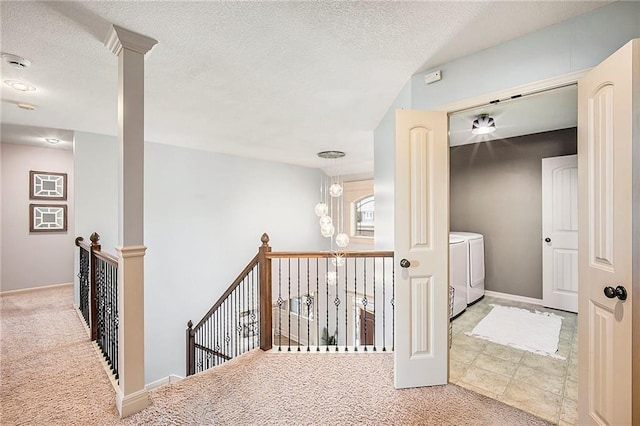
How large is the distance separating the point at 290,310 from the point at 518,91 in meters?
5.27

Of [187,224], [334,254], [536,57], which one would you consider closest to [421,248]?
[334,254]

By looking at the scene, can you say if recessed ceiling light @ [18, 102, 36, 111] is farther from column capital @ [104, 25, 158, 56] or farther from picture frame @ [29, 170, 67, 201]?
picture frame @ [29, 170, 67, 201]

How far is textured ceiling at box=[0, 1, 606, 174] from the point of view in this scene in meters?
1.67

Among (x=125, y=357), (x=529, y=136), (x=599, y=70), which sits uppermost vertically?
(x=529, y=136)

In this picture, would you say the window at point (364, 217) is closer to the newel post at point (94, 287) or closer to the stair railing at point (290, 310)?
the stair railing at point (290, 310)

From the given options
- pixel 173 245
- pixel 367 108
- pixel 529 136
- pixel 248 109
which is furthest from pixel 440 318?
pixel 173 245

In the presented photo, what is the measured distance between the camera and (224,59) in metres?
2.18

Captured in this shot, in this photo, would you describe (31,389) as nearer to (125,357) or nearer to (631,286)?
(125,357)

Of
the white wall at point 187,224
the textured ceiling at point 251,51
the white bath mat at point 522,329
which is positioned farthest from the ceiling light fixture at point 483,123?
the white wall at point 187,224

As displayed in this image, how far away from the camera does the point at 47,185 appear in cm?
497

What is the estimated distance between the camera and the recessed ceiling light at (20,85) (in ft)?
8.29

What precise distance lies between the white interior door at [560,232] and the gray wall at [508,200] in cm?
12

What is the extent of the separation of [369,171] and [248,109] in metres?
4.12

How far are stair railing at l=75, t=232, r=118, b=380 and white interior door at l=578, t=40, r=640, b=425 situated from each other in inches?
126
